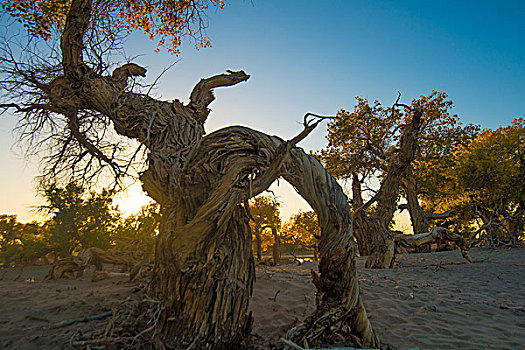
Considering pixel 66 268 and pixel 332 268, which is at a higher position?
pixel 332 268

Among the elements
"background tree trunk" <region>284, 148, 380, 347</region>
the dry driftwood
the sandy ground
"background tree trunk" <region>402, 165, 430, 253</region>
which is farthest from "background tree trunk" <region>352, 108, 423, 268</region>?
the dry driftwood

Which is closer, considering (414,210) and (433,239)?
(433,239)

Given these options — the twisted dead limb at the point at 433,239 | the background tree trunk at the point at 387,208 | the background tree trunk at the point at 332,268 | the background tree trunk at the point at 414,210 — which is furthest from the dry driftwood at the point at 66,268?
the background tree trunk at the point at 414,210

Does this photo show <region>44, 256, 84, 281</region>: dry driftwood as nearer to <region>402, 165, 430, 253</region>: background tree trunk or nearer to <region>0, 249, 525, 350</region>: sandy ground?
<region>0, 249, 525, 350</region>: sandy ground

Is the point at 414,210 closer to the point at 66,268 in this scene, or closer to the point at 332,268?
the point at 332,268

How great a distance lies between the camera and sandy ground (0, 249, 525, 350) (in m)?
2.80

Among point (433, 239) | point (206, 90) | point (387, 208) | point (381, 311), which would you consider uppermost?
point (206, 90)

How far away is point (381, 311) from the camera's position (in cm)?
379

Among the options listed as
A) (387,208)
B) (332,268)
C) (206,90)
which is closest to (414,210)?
(387,208)

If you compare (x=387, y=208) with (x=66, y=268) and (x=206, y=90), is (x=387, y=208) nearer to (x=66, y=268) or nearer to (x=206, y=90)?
(x=206, y=90)

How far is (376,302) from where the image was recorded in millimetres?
4164

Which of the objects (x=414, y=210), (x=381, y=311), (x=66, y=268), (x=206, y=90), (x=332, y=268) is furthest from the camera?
(x=414, y=210)

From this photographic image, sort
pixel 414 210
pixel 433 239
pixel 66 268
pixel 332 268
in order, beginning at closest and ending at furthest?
pixel 332 268 < pixel 66 268 < pixel 433 239 < pixel 414 210

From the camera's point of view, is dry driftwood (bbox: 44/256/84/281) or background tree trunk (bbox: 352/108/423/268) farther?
background tree trunk (bbox: 352/108/423/268)
